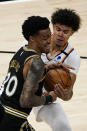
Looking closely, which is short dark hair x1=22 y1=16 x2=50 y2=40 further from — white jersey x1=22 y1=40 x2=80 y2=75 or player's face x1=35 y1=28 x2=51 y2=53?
white jersey x1=22 y1=40 x2=80 y2=75

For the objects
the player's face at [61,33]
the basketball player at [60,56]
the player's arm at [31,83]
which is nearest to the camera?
the player's arm at [31,83]

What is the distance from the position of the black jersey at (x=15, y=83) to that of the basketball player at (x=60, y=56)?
0.67m

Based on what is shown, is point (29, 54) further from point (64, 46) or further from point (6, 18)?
point (6, 18)

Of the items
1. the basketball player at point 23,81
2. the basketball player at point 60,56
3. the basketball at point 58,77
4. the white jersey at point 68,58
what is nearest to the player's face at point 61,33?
the basketball player at point 60,56

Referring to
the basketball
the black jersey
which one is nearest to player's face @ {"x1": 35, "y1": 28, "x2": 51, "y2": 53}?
the black jersey

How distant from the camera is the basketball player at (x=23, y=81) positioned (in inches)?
139

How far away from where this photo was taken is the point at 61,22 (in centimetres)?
451

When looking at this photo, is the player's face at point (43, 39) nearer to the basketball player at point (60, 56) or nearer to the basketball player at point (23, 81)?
the basketball player at point (23, 81)

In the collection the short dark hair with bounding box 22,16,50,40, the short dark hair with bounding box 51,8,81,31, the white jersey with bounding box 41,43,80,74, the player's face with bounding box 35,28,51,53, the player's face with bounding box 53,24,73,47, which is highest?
the short dark hair with bounding box 22,16,50,40

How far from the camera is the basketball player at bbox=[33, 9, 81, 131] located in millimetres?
4336

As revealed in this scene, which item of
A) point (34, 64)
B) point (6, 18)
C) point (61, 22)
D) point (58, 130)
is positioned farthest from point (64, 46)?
point (6, 18)

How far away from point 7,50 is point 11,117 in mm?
3797

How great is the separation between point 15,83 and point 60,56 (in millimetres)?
1027

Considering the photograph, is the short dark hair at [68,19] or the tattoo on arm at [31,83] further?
the short dark hair at [68,19]
